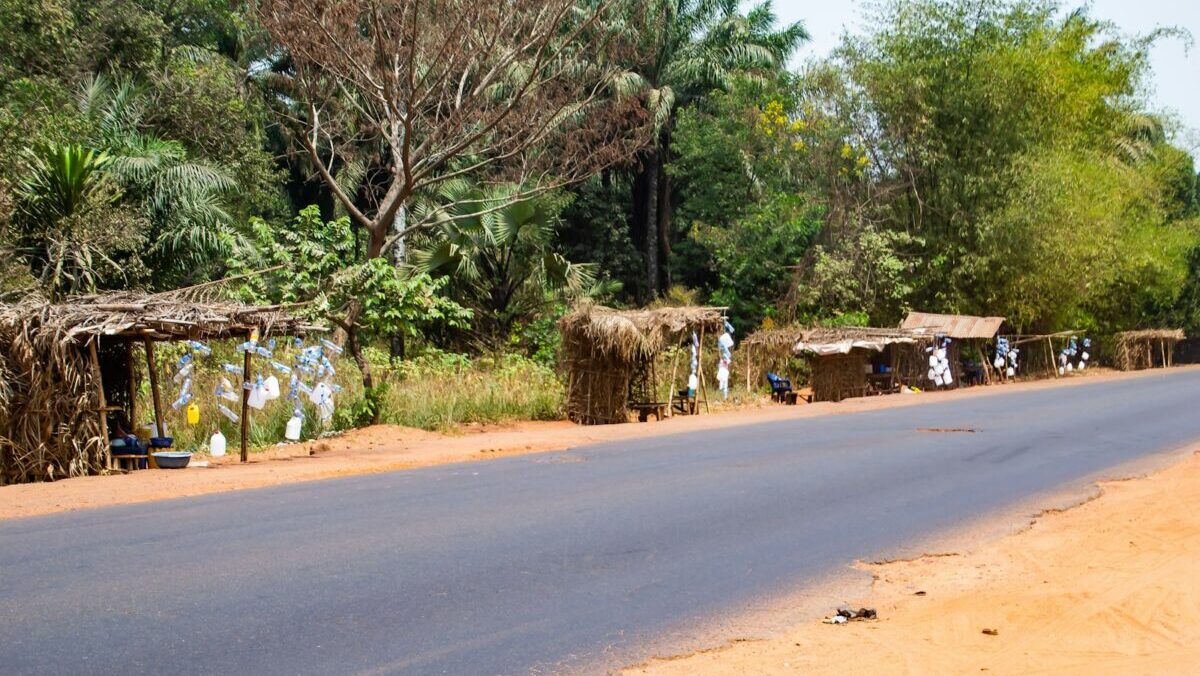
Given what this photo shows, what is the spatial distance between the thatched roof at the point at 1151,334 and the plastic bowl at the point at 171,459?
45.6 m

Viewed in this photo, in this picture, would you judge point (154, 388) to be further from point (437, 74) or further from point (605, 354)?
point (437, 74)

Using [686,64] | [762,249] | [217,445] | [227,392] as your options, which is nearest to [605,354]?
[217,445]

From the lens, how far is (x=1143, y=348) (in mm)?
53000

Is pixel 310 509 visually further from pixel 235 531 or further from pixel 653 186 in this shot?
pixel 653 186

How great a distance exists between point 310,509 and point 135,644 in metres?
4.28

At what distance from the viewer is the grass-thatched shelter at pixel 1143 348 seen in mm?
50656

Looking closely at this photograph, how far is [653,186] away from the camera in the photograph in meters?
41.2

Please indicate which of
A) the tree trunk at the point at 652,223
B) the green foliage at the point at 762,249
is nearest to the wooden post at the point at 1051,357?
the green foliage at the point at 762,249

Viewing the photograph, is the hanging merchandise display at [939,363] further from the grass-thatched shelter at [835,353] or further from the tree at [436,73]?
the tree at [436,73]

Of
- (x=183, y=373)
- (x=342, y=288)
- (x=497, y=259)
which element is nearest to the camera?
(x=183, y=373)

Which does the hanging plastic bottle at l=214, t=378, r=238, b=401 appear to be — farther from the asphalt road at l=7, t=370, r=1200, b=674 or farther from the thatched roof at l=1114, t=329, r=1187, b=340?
the thatched roof at l=1114, t=329, r=1187, b=340

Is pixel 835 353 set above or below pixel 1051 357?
above

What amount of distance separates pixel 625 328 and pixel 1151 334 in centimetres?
3882

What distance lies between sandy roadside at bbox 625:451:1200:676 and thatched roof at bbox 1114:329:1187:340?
4445 cm
